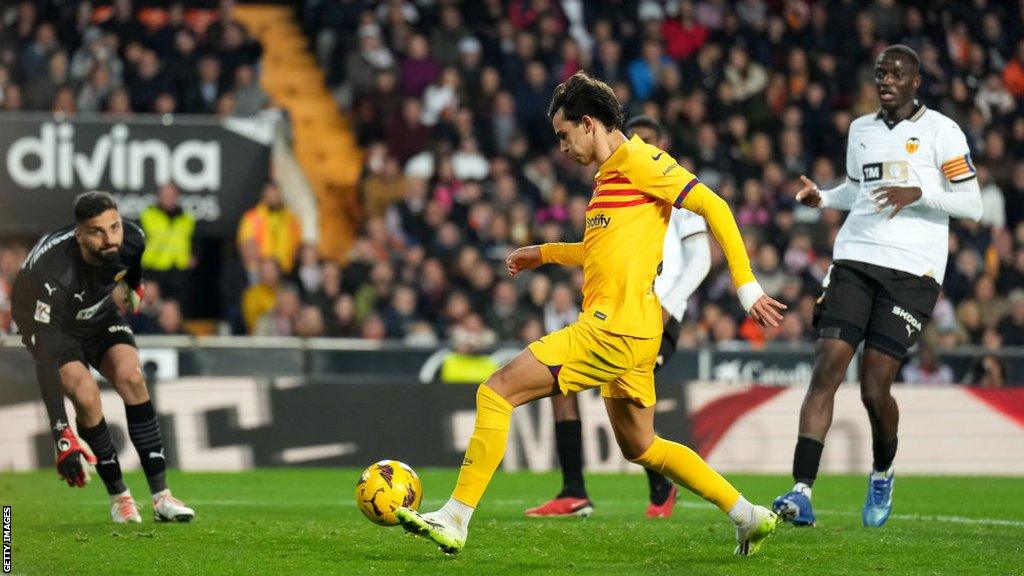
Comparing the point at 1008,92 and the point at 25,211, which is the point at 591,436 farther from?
the point at 1008,92

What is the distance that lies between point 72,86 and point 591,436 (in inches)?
308

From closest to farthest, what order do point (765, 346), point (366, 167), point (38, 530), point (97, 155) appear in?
point (38, 530) < point (765, 346) < point (97, 155) < point (366, 167)

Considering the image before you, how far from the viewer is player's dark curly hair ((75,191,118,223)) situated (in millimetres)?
8859

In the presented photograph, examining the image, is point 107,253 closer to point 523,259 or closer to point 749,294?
point 523,259

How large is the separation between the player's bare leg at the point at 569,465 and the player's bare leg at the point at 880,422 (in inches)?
68.5

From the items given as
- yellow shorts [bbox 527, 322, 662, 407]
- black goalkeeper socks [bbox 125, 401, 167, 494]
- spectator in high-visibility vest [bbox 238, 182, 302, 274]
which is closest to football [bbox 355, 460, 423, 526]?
yellow shorts [bbox 527, 322, 662, 407]

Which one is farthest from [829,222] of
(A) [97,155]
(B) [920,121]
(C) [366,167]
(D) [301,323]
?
(B) [920,121]

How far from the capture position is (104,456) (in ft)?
30.4

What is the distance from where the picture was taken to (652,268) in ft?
24.1

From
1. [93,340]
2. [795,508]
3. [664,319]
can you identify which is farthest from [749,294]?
[93,340]

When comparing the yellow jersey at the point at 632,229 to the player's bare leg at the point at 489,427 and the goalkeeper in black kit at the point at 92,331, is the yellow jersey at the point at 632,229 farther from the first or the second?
the goalkeeper in black kit at the point at 92,331

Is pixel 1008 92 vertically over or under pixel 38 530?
over

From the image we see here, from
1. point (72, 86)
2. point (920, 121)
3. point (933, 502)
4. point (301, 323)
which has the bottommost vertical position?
point (933, 502)

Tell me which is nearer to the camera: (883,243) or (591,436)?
(883,243)
